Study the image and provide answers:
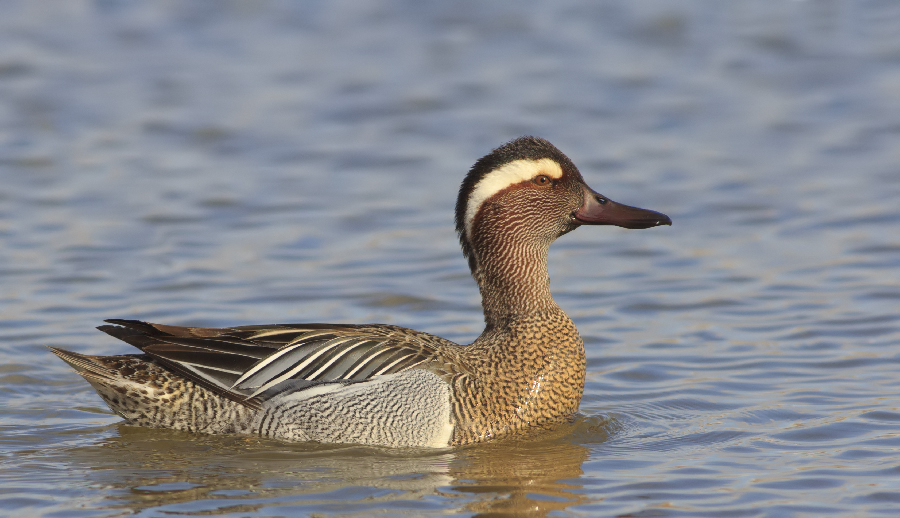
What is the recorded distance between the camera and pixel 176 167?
503 inches

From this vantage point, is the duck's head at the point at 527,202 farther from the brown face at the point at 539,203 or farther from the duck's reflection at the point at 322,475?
the duck's reflection at the point at 322,475

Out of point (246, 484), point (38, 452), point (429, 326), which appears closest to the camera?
point (246, 484)

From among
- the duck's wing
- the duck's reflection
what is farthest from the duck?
the duck's reflection

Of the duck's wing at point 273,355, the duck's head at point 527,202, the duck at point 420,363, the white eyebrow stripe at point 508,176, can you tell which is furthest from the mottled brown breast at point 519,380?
the white eyebrow stripe at point 508,176

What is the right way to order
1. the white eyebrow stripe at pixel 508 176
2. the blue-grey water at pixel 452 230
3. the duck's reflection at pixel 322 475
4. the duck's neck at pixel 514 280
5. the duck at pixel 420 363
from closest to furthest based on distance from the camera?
the duck's reflection at pixel 322 475, the blue-grey water at pixel 452 230, the duck at pixel 420 363, the white eyebrow stripe at pixel 508 176, the duck's neck at pixel 514 280

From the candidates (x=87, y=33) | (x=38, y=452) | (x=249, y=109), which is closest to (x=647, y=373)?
(x=38, y=452)

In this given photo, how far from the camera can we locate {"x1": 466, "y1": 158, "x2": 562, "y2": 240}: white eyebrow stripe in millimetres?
7617

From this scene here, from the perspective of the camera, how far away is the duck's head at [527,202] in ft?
25.0

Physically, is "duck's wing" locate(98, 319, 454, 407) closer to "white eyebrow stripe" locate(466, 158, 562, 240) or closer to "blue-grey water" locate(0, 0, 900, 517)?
"blue-grey water" locate(0, 0, 900, 517)

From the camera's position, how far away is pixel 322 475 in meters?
6.70

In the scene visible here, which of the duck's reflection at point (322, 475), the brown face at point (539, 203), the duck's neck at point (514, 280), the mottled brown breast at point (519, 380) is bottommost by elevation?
the duck's reflection at point (322, 475)

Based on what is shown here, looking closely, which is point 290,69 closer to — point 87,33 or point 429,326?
point 87,33

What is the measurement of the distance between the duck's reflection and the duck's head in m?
1.22

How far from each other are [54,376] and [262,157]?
16.3 feet
